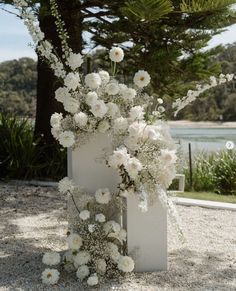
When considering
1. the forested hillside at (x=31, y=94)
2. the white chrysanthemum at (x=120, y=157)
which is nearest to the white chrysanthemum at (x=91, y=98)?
the white chrysanthemum at (x=120, y=157)

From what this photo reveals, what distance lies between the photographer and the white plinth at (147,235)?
9.77 ft

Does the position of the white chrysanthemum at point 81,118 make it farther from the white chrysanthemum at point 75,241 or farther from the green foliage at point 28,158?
the green foliage at point 28,158

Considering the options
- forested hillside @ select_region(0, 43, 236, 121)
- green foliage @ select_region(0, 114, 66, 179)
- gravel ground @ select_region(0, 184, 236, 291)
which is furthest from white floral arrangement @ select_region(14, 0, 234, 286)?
forested hillside @ select_region(0, 43, 236, 121)

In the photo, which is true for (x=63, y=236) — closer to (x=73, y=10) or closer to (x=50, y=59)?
(x=50, y=59)

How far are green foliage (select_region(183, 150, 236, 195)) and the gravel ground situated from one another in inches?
112

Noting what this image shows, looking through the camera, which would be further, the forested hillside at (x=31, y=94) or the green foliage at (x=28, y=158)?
the forested hillside at (x=31, y=94)

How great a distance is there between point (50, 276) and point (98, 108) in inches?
37.2

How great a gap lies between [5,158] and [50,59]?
370cm

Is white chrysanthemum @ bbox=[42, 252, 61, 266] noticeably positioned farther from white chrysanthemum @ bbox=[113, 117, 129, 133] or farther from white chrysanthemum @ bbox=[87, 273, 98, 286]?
white chrysanthemum @ bbox=[113, 117, 129, 133]

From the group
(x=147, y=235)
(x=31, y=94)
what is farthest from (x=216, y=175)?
(x=31, y=94)

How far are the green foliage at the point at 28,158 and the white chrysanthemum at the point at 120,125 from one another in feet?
12.0

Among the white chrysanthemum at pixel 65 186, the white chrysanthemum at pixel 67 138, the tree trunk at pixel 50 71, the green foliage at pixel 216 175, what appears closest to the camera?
the white chrysanthemum at pixel 67 138

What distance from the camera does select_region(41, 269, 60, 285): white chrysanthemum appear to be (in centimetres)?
282

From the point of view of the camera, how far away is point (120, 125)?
287 centimetres
